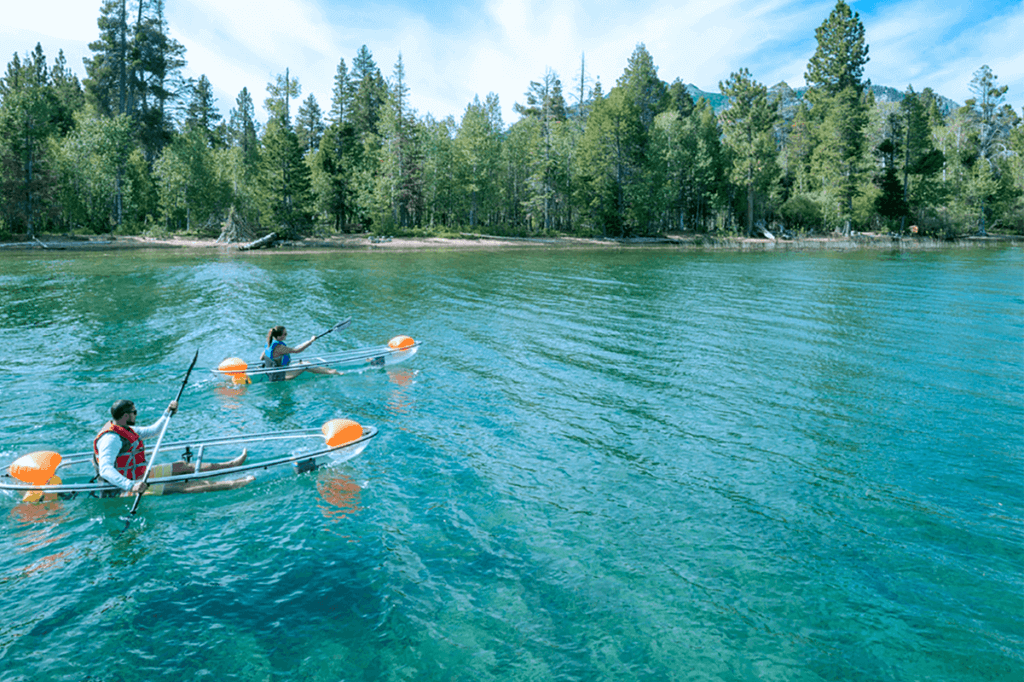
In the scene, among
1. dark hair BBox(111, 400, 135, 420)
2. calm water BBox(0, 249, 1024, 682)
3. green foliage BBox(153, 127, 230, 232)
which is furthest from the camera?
green foliage BBox(153, 127, 230, 232)

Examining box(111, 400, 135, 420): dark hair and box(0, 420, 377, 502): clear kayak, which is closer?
box(111, 400, 135, 420): dark hair

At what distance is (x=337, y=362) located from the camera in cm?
2036

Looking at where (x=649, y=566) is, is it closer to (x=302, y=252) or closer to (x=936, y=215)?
(x=302, y=252)

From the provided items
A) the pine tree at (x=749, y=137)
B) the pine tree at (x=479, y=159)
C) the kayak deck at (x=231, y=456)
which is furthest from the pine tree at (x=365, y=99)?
the kayak deck at (x=231, y=456)

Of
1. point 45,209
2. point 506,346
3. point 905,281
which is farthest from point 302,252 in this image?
point 905,281

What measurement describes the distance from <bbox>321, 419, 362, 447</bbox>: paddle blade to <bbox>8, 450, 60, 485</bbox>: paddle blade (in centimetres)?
500

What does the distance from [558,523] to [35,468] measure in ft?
32.4

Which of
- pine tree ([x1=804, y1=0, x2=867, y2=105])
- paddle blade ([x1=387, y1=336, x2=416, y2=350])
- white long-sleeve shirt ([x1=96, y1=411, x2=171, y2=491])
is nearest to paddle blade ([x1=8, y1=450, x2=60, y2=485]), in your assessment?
white long-sleeve shirt ([x1=96, y1=411, x2=171, y2=491])

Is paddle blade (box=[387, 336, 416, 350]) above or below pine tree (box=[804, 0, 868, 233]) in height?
below

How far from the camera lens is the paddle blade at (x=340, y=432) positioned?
1279 centimetres

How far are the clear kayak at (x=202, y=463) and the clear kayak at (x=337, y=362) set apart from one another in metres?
5.28

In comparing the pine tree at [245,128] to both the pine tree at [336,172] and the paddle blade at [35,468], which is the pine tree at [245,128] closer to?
the pine tree at [336,172]

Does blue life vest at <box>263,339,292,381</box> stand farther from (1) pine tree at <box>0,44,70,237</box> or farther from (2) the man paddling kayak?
(1) pine tree at <box>0,44,70,237</box>

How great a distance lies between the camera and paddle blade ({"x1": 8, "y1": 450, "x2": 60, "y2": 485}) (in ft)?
37.0
